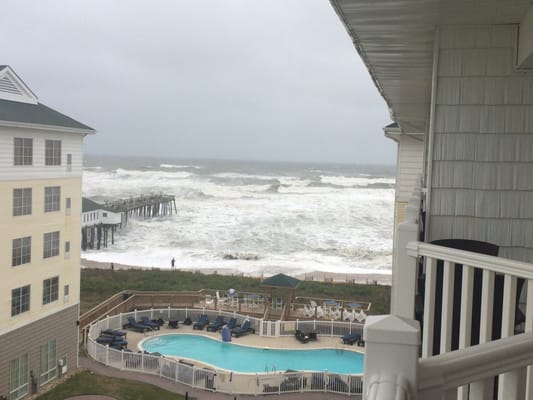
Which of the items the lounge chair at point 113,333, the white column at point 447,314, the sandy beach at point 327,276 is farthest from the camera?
the sandy beach at point 327,276

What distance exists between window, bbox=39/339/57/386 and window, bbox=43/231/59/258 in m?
1.86

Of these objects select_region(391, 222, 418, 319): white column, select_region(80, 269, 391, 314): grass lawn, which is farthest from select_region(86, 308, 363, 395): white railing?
select_region(391, 222, 418, 319): white column

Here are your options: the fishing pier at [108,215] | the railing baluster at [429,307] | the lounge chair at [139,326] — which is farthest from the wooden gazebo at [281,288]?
the fishing pier at [108,215]

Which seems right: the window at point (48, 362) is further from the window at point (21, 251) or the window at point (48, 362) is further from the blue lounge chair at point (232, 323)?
the blue lounge chair at point (232, 323)

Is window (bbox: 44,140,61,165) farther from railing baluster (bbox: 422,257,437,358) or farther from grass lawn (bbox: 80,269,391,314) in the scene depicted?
railing baluster (bbox: 422,257,437,358)

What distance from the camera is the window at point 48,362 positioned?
1152 cm

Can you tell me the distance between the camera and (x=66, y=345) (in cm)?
1228

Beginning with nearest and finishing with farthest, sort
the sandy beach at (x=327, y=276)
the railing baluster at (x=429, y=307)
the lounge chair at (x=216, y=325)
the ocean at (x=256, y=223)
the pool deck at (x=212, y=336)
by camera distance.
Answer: the railing baluster at (x=429, y=307)
the pool deck at (x=212, y=336)
the lounge chair at (x=216, y=325)
the sandy beach at (x=327, y=276)
the ocean at (x=256, y=223)

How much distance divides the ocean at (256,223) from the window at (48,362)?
601 inches

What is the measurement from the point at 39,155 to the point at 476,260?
10338mm

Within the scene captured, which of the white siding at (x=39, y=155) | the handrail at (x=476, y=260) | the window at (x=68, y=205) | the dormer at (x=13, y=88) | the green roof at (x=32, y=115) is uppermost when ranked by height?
the dormer at (x=13, y=88)

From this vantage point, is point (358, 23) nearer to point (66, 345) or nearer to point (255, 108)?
point (66, 345)

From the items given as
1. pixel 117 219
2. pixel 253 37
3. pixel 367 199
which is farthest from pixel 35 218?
pixel 253 37

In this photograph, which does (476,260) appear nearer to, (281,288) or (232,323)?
(232,323)
